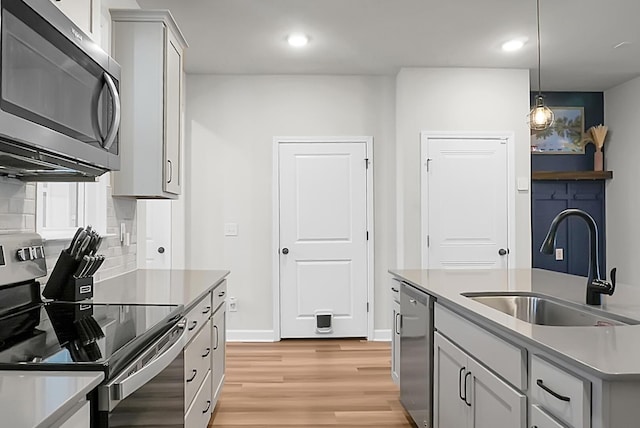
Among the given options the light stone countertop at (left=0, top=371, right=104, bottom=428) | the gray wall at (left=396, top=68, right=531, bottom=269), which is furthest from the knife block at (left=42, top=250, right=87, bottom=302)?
the gray wall at (left=396, top=68, right=531, bottom=269)

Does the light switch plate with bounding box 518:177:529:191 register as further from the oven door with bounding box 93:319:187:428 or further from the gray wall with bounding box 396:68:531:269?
the oven door with bounding box 93:319:187:428

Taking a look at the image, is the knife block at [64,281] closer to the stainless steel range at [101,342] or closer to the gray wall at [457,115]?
the stainless steel range at [101,342]

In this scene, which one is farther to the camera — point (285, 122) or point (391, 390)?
point (285, 122)

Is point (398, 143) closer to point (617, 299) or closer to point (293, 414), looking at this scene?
point (293, 414)

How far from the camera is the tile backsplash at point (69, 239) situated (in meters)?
1.95

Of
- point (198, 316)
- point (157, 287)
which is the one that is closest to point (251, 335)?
point (157, 287)

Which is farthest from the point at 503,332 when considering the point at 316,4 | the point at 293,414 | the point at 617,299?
the point at 316,4

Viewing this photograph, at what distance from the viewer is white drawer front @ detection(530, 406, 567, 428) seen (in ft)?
4.51

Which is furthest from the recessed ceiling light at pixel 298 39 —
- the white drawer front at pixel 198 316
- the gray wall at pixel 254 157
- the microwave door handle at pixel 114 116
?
the microwave door handle at pixel 114 116

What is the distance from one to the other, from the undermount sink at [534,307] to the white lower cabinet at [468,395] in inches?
11.8

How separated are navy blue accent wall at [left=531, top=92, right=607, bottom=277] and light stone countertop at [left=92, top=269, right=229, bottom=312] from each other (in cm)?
372

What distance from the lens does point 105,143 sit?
1791 mm

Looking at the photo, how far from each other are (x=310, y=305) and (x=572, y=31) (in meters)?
3.29

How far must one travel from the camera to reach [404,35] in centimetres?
416
